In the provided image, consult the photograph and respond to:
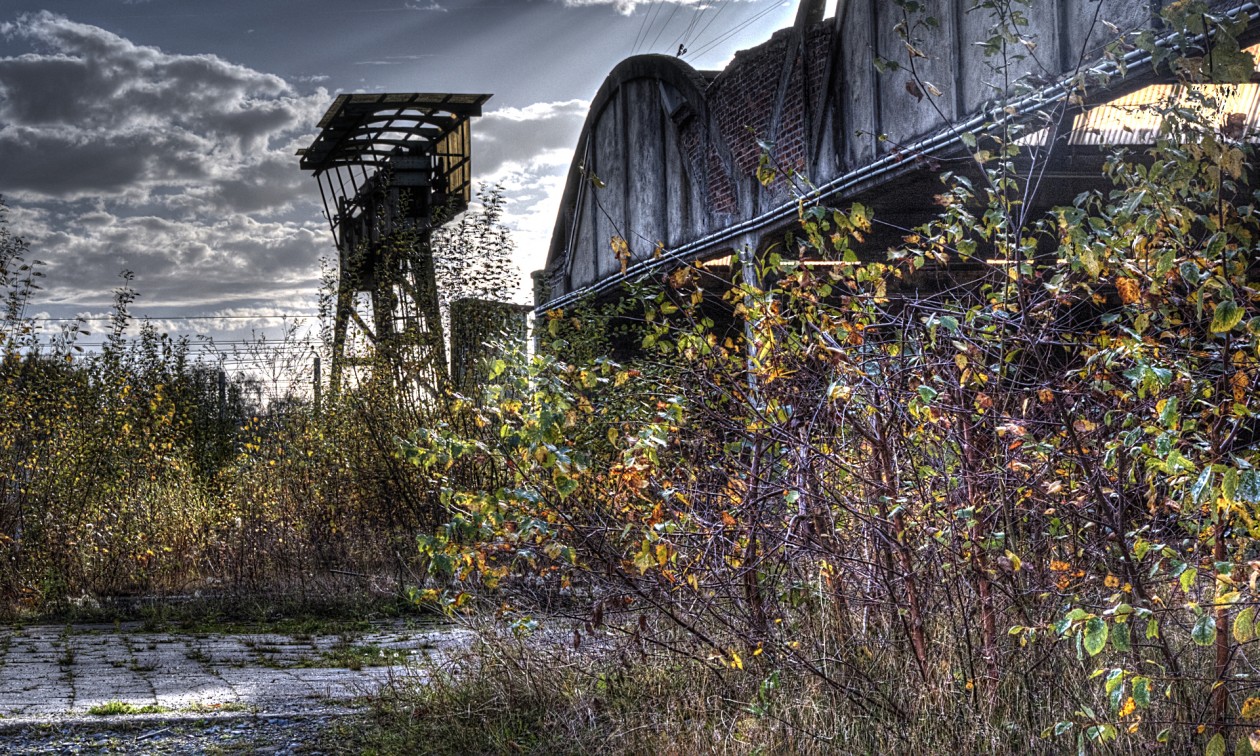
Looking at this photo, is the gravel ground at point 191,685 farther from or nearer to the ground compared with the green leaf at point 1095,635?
nearer to the ground

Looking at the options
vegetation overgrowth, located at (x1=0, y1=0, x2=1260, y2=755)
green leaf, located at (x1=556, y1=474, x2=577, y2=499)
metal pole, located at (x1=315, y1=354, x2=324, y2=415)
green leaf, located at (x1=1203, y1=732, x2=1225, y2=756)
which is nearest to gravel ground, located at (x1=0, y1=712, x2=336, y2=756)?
vegetation overgrowth, located at (x1=0, y1=0, x2=1260, y2=755)

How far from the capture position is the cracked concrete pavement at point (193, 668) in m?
6.22

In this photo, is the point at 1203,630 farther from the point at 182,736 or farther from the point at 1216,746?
the point at 182,736

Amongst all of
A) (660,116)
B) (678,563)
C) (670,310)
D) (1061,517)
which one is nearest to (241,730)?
(678,563)

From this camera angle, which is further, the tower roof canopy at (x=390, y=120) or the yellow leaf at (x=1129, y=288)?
the tower roof canopy at (x=390, y=120)

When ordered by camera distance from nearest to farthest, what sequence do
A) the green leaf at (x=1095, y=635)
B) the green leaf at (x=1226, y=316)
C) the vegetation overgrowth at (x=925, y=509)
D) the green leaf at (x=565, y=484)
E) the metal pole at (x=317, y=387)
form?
the green leaf at (x=1095, y=635), the green leaf at (x=1226, y=316), the vegetation overgrowth at (x=925, y=509), the green leaf at (x=565, y=484), the metal pole at (x=317, y=387)

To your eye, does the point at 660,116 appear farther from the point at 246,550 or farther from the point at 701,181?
the point at 246,550

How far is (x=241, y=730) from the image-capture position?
566 cm

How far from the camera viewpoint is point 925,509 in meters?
4.33

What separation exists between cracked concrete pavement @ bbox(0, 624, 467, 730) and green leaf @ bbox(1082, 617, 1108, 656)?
3.83 m

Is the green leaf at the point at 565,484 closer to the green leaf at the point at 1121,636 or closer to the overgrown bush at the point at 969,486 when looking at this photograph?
the overgrown bush at the point at 969,486

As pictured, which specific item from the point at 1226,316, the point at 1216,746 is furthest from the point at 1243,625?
the point at 1226,316

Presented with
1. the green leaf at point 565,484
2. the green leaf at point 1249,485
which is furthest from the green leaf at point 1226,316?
the green leaf at point 565,484

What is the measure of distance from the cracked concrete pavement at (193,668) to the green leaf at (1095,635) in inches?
151
